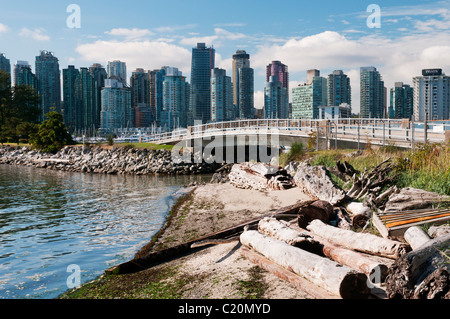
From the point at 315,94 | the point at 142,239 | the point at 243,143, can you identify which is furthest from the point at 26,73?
the point at 142,239

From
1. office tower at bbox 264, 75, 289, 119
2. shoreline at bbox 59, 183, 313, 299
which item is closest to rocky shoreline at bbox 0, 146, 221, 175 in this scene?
shoreline at bbox 59, 183, 313, 299

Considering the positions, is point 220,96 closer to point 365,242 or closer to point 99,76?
point 99,76

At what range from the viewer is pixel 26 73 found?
141000 millimetres

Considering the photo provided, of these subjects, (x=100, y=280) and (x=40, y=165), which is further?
(x=40, y=165)

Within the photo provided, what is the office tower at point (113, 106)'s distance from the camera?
486ft

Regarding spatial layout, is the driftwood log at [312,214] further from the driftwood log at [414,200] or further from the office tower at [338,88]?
the office tower at [338,88]

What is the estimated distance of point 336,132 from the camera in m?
27.7

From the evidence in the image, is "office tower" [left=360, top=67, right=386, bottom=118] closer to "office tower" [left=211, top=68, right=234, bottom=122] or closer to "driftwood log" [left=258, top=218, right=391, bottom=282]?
"office tower" [left=211, top=68, right=234, bottom=122]

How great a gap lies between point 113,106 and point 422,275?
6077 inches

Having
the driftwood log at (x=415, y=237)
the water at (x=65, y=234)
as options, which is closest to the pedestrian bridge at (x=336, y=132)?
the driftwood log at (x=415, y=237)
